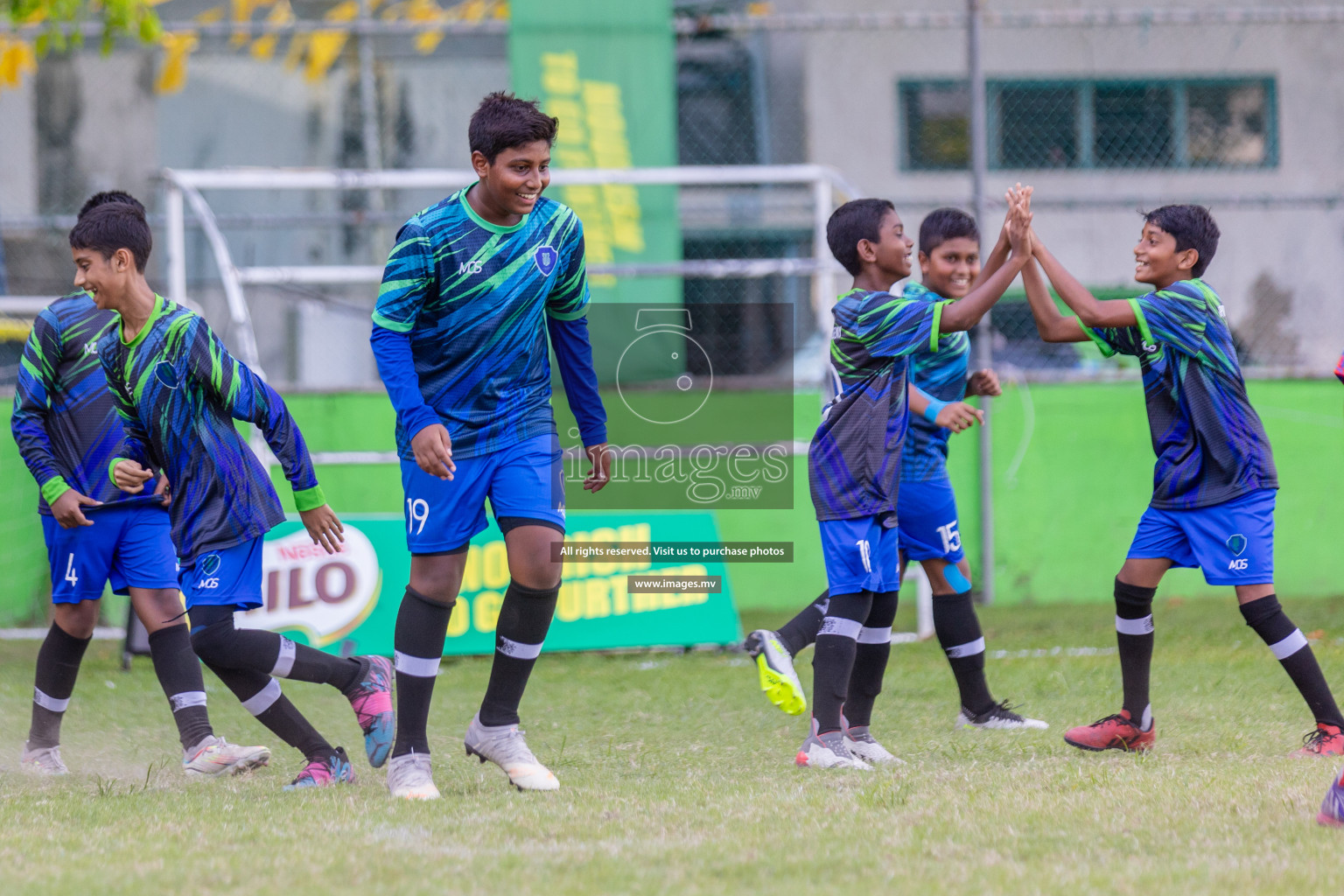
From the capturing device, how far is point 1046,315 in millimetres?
4602

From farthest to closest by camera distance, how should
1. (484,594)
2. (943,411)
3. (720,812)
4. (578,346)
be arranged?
(484,594) < (943,411) < (578,346) < (720,812)

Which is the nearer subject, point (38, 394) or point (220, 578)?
point (220, 578)

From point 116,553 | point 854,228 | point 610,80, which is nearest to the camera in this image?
point 854,228

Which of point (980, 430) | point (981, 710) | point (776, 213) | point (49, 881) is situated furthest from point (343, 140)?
point (49, 881)

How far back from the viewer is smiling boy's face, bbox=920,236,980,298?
527 cm

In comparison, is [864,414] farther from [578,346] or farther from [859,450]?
[578,346]

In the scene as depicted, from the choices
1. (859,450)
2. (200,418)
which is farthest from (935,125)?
(200,418)

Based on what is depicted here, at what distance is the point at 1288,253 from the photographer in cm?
1309

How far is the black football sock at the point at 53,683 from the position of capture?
5094 millimetres

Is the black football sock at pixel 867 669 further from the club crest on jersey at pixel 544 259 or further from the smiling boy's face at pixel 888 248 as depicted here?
the club crest on jersey at pixel 544 259

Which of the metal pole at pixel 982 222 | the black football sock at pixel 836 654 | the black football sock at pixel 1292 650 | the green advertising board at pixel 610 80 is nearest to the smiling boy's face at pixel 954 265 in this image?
the black football sock at pixel 836 654

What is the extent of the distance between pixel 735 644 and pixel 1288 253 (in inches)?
318

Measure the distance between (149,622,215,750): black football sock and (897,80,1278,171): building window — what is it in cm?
968

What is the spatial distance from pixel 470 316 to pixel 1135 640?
8.10 ft
